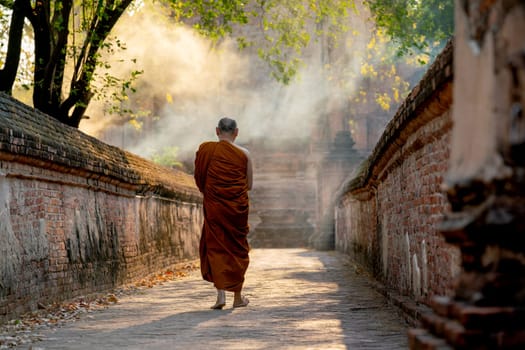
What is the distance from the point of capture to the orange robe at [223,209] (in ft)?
26.5

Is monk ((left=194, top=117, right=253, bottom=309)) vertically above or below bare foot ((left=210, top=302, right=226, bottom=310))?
above

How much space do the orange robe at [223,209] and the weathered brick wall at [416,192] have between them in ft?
5.13

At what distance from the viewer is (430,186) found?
5.87 meters

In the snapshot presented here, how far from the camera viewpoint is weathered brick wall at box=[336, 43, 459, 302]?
5285mm

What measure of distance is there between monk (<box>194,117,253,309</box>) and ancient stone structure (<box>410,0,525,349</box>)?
521 cm

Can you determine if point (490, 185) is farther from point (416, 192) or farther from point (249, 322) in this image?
point (249, 322)

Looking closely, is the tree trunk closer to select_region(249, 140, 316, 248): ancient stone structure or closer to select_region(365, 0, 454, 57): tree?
select_region(365, 0, 454, 57): tree

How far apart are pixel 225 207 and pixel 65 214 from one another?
1.75 m

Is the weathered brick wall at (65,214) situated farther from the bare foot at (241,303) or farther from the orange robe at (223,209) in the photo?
the bare foot at (241,303)

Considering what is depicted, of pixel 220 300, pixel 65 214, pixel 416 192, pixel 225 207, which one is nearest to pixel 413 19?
pixel 225 207

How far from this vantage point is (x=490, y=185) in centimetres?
268

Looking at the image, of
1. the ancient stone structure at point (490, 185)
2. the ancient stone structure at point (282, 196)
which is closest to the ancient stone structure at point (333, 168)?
the ancient stone structure at point (282, 196)

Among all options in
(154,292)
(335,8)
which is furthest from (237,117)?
(154,292)

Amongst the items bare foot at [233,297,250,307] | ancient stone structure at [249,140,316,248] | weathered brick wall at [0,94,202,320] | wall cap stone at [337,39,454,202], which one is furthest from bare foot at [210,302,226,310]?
ancient stone structure at [249,140,316,248]
